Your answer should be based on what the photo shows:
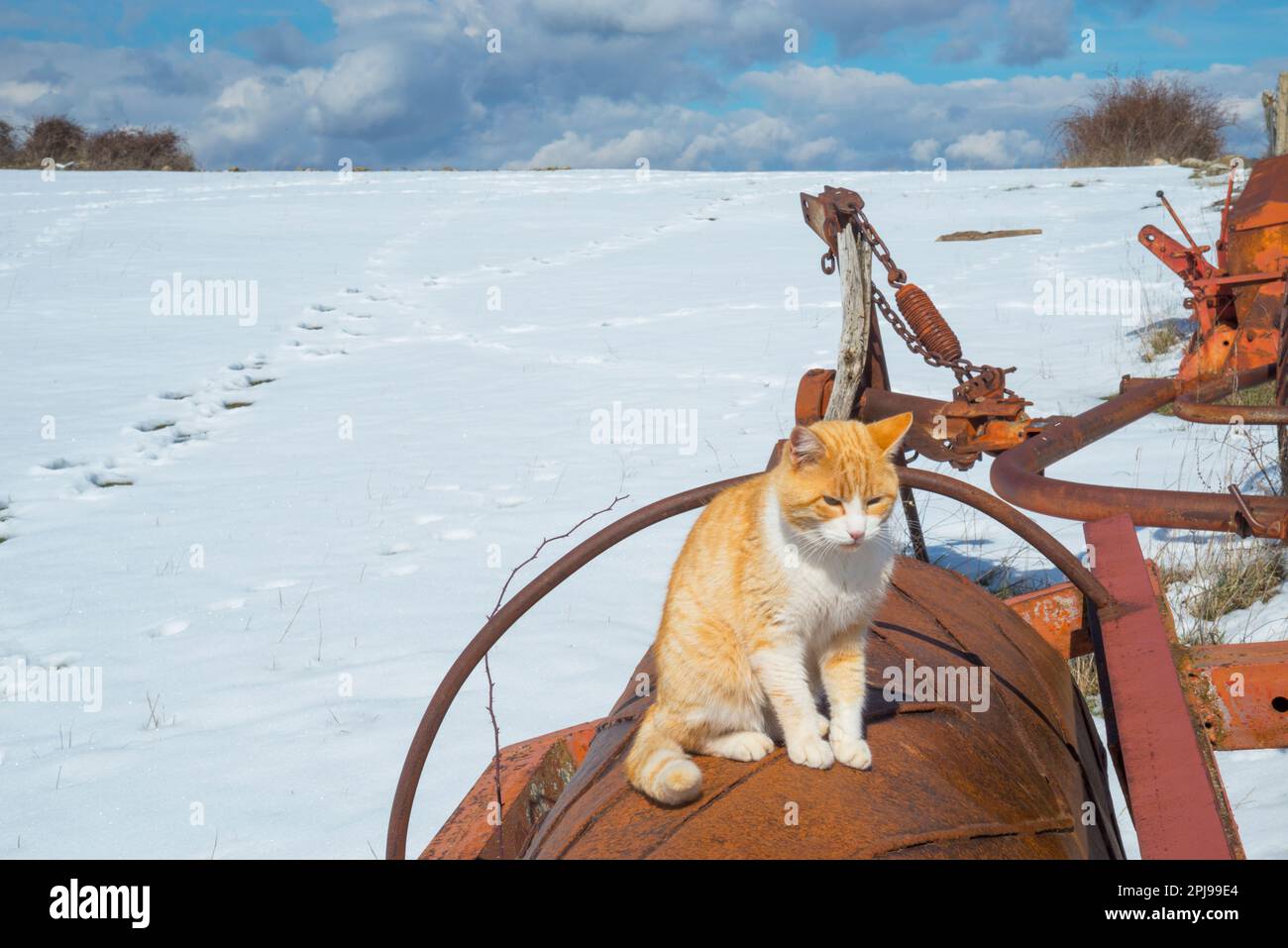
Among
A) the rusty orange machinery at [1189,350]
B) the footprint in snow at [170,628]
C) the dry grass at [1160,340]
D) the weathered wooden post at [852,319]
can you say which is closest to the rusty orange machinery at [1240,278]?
the rusty orange machinery at [1189,350]

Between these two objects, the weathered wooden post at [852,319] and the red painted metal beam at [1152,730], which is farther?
the weathered wooden post at [852,319]

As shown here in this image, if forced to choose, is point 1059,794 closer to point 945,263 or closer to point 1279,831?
point 1279,831

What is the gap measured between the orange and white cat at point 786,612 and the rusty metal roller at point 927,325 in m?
1.94

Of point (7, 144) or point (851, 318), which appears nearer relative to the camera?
point (851, 318)

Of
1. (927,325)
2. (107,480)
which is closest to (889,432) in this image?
(927,325)

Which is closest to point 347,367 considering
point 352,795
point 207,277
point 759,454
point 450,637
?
point 207,277

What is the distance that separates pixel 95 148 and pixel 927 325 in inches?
1381

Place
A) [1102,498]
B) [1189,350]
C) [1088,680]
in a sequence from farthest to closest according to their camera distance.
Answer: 1. [1189,350]
2. [1088,680]
3. [1102,498]

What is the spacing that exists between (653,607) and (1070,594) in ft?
10.1

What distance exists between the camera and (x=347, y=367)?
11.9 metres

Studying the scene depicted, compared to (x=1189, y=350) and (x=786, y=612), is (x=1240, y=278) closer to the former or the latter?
(x=1189, y=350)

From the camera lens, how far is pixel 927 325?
4285 millimetres

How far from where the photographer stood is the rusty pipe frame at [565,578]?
7.75ft

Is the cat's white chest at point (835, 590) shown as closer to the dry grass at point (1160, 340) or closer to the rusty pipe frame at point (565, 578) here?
the rusty pipe frame at point (565, 578)
